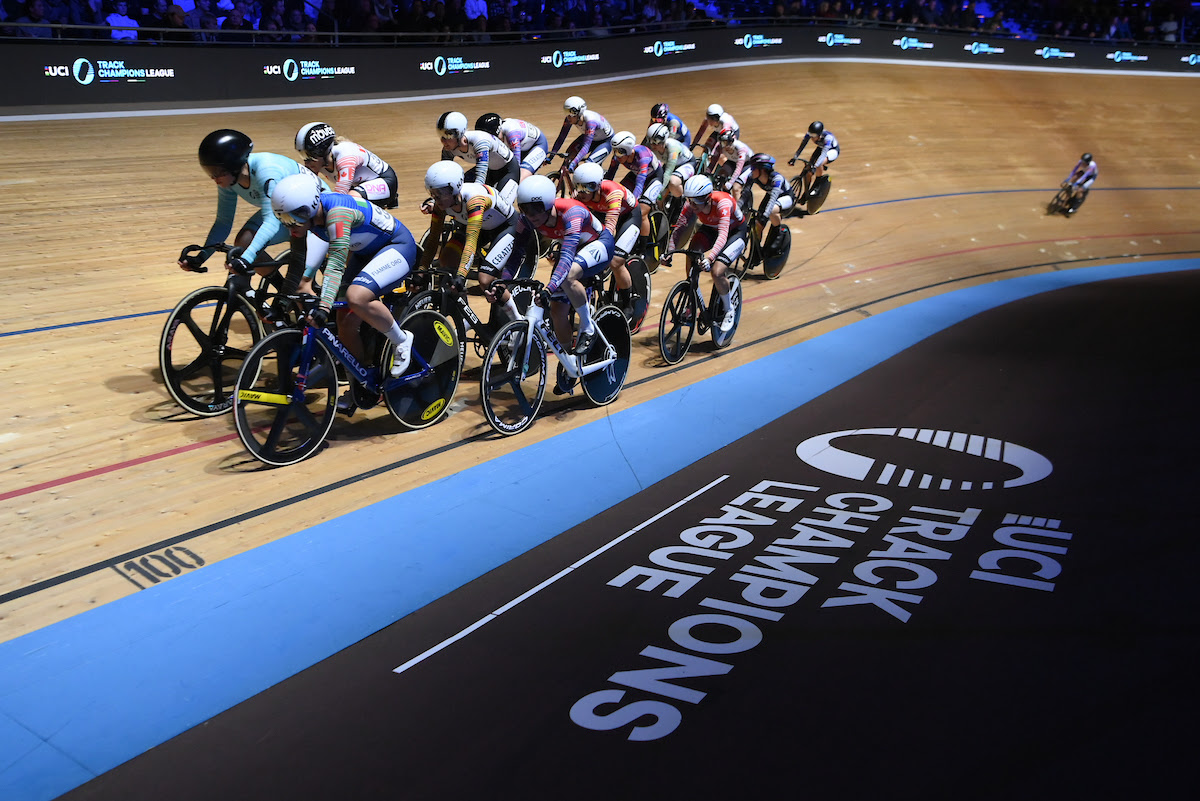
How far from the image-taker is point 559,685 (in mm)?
2754

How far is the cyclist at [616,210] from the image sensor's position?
5.56 meters

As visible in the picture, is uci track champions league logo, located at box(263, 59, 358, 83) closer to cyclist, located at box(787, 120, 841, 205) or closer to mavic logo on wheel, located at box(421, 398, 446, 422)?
cyclist, located at box(787, 120, 841, 205)

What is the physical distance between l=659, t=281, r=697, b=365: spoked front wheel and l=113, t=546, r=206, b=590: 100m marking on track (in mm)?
3878

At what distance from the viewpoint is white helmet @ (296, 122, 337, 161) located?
5191 millimetres

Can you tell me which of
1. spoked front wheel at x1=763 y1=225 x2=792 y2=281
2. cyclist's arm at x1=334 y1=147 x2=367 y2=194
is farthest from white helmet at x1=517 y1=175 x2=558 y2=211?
spoked front wheel at x1=763 y1=225 x2=792 y2=281

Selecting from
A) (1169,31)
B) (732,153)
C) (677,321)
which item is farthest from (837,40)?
(677,321)

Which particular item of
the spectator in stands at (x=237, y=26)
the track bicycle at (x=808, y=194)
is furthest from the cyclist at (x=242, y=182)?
the track bicycle at (x=808, y=194)

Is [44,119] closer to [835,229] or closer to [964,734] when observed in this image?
[835,229]

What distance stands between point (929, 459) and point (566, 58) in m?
12.6

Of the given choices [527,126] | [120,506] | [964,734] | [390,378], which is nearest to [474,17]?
[527,126]

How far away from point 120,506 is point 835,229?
33.8 feet

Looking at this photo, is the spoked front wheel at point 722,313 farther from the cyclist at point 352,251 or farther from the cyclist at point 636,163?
the cyclist at point 352,251

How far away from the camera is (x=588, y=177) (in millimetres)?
5523

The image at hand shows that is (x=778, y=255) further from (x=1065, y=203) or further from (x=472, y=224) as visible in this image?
(x=1065, y=203)
